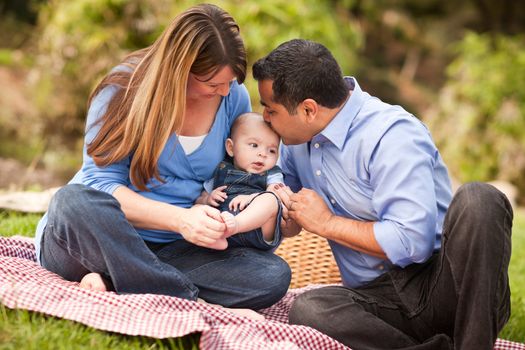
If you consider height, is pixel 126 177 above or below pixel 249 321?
above

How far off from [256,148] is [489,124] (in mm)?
7339

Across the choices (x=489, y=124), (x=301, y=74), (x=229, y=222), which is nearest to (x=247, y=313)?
(x=229, y=222)

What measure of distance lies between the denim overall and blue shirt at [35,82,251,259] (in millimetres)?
97

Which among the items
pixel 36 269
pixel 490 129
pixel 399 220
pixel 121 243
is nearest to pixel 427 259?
pixel 399 220

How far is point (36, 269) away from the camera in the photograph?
282 centimetres

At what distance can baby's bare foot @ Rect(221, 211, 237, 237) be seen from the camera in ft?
8.86

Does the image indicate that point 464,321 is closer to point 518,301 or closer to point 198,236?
point 198,236

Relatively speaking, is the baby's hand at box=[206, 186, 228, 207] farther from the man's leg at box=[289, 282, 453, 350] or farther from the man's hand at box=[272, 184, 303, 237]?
the man's leg at box=[289, 282, 453, 350]

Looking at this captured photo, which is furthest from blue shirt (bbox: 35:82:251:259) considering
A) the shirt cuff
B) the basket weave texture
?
the basket weave texture

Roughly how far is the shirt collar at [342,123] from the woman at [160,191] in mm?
437

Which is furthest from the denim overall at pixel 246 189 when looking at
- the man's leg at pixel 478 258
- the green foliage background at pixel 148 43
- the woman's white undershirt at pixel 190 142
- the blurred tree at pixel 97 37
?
the blurred tree at pixel 97 37

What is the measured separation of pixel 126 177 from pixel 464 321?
1.42 metres

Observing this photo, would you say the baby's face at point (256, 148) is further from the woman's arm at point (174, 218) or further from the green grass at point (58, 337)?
the green grass at point (58, 337)

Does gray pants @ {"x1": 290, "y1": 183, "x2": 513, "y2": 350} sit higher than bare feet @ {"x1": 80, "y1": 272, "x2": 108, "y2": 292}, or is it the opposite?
gray pants @ {"x1": 290, "y1": 183, "x2": 513, "y2": 350}
